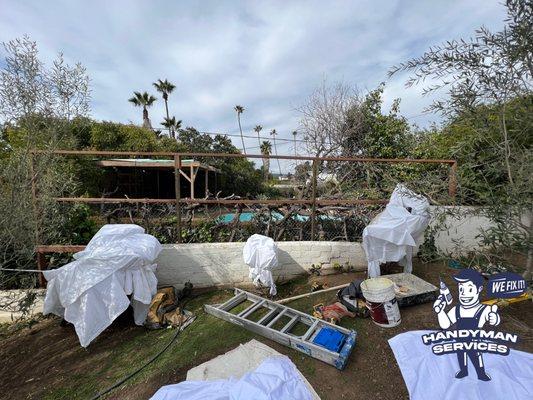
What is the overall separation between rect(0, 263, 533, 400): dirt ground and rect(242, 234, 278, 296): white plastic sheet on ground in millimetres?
553

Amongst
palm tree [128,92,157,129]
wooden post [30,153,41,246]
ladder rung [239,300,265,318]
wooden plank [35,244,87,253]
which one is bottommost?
ladder rung [239,300,265,318]

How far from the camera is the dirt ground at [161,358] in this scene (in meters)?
2.35

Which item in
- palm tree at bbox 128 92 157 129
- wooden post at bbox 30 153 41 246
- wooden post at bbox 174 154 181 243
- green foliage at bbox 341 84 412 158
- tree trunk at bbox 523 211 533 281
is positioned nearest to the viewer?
tree trunk at bbox 523 211 533 281

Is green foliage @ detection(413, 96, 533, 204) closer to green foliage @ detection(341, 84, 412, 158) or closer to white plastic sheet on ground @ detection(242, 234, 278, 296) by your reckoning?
white plastic sheet on ground @ detection(242, 234, 278, 296)

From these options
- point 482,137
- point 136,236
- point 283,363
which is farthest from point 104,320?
point 482,137

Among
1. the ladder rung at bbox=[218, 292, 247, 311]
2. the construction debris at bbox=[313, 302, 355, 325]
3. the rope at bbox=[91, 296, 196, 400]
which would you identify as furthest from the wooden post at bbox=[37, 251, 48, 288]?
the construction debris at bbox=[313, 302, 355, 325]

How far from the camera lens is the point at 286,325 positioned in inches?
119

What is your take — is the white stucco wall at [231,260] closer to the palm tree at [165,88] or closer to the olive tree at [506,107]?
the olive tree at [506,107]

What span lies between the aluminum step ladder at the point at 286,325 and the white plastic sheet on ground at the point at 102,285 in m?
0.91

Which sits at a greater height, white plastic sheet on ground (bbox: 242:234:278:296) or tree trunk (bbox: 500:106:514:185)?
tree trunk (bbox: 500:106:514:185)

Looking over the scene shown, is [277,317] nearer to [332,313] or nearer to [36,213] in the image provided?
[332,313]

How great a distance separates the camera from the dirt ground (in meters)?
2.35

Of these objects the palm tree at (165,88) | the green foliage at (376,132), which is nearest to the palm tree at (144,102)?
the palm tree at (165,88)

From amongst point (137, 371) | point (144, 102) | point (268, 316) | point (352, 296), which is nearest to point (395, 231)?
point (352, 296)
